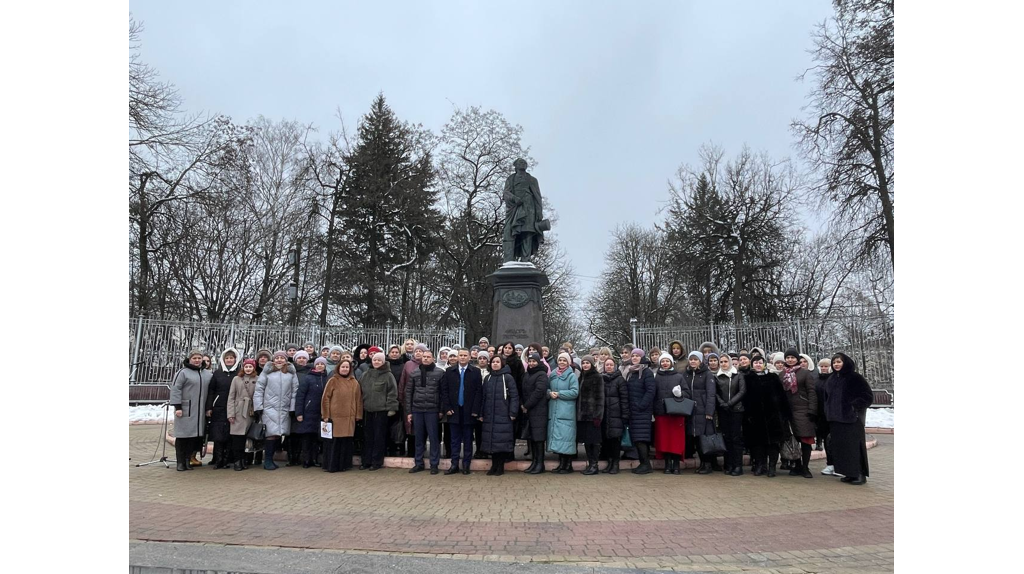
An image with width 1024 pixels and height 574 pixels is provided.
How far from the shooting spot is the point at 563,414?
8.81m

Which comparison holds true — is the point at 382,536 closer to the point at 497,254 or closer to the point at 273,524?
the point at 273,524

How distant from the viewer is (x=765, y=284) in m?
29.2

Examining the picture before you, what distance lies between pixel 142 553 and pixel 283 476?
4.05m

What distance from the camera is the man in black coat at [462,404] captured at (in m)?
8.79

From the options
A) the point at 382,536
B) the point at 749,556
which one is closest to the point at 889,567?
the point at 749,556

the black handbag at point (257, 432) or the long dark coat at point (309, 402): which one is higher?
the long dark coat at point (309, 402)

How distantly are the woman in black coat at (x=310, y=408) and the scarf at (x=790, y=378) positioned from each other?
6874mm

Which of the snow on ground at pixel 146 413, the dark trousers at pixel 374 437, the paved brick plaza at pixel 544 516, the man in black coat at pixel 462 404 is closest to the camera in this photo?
the paved brick plaza at pixel 544 516

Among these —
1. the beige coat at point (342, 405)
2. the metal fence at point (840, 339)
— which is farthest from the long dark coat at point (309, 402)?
the metal fence at point (840, 339)

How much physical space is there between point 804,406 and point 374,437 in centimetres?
631

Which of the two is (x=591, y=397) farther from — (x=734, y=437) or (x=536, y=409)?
(x=734, y=437)

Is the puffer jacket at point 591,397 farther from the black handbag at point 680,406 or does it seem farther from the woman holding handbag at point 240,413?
the woman holding handbag at point 240,413

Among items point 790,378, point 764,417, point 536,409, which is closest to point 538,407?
point 536,409

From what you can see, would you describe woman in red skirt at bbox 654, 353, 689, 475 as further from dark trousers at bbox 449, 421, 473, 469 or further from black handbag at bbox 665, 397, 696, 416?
dark trousers at bbox 449, 421, 473, 469
